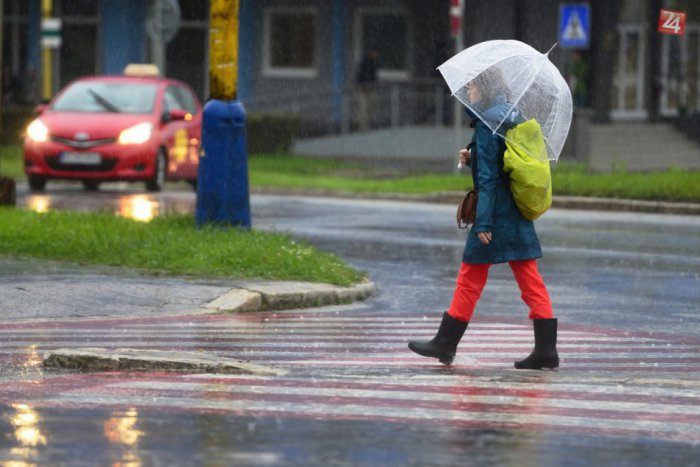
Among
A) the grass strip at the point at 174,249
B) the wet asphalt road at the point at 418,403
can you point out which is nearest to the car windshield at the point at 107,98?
the grass strip at the point at 174,249

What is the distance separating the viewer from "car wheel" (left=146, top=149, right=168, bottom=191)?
979 inches

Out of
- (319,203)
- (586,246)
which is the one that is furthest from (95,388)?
(319,203)

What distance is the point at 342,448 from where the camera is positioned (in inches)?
254

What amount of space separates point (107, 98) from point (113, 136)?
56.5 inches

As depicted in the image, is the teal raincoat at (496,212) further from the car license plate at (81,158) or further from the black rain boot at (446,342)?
the car license plate at (81,158)

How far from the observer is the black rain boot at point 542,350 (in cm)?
920

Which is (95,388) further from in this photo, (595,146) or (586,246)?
(595,146)

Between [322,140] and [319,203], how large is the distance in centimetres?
1320

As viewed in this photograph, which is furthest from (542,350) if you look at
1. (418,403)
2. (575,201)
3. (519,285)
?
(575,201)

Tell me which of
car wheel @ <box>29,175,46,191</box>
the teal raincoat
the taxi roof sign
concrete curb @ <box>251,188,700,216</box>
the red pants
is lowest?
concrete curb @ <box>251,188,700,216</box>

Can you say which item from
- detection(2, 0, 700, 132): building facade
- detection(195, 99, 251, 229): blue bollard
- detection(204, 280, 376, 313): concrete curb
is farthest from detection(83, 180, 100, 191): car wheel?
detection(2, 0, 700, 132): building facade

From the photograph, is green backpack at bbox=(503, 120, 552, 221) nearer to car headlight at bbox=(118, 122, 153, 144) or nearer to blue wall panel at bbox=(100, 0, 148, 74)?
car headlight at bbox=(118, 122, 153, 144)

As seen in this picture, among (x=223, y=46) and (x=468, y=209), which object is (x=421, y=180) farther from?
(x=468, y=209)

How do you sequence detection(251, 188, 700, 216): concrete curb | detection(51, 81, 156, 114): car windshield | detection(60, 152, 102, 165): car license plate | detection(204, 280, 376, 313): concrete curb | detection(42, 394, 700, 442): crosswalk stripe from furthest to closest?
detection(51, 81, 156, 114): car windshield → detection(60, 152, 102, 165): car license plate → detection(251, 188, 700, 216): concrete curb → detection(204, 280, 376, 313): concrete curb → detection(42, 394, 700, 442): crosswalk stripe
